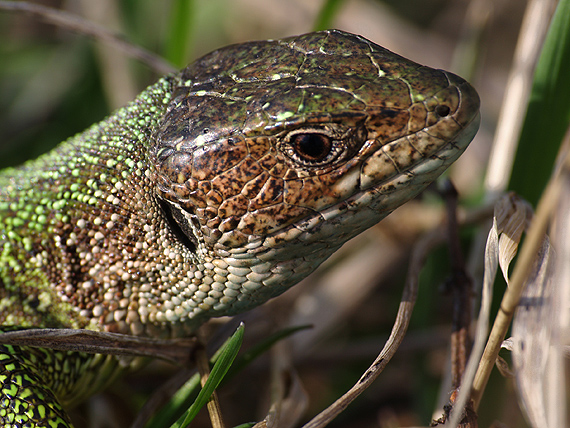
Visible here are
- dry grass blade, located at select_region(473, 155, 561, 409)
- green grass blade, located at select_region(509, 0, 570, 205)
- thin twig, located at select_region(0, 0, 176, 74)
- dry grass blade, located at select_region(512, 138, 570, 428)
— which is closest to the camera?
dry grass blade, located at select_region(473, 155, 561, 409)

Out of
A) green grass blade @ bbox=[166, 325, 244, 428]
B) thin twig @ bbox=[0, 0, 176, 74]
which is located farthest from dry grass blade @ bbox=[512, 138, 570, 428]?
thin twig @ bbox=[0, 0, 176, 74]

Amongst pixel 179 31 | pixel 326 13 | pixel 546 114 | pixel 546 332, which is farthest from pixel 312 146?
pixel 179 31

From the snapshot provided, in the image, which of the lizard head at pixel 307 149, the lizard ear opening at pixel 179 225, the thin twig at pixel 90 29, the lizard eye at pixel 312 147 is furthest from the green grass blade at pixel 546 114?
the thin twig at pixel 90 29

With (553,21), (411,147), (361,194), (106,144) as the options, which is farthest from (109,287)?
(553,21)

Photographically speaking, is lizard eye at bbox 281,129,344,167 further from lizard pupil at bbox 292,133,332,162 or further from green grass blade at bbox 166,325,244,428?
green grass blade at bbox 166,325,244,428

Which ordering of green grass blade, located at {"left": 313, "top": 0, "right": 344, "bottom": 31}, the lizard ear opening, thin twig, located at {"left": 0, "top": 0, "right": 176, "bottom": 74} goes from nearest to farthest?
the lizard ear opening
thin twig, located at {"left": 0, "top": 0, "right": 176, "bottom": 74}
green grass blade, located at {"left": 313, "top": 0, "right": 344, "bottom": 31}

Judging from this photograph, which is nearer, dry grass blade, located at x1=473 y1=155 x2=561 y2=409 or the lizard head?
dry grass blade, located at x1=473 y1=155 x2=561 y2=409

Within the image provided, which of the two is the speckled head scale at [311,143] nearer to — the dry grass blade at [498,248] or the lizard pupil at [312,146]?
the lizard pupil at [312,146]
